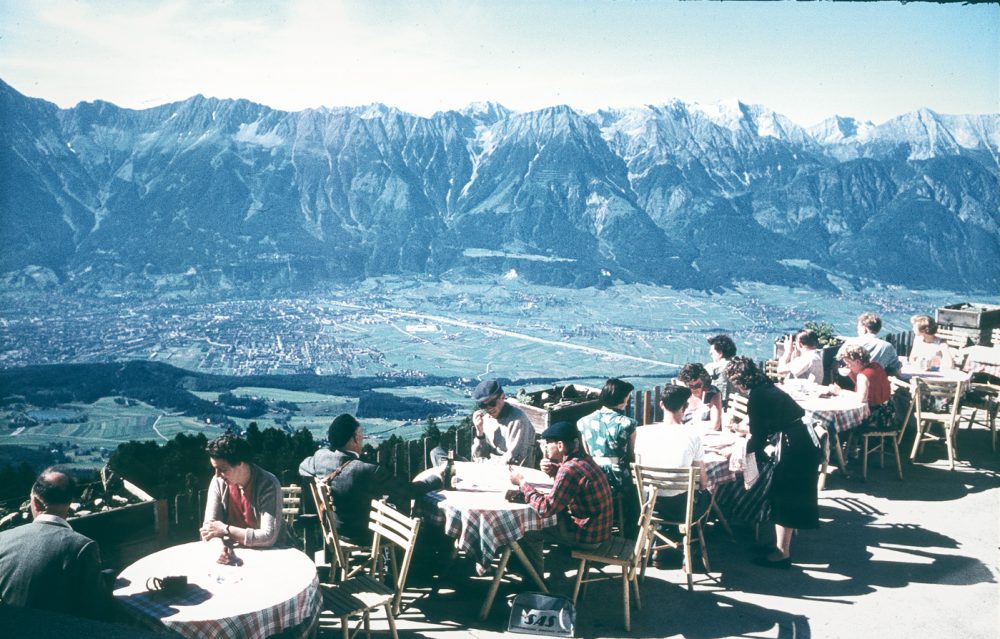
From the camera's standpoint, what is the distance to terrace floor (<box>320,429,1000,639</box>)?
16.2 feet

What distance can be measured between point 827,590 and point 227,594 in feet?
14.2

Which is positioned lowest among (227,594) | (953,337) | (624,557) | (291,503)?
(624,557)

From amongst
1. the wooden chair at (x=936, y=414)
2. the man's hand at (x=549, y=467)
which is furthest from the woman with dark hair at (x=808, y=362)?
the man's hand at (x=549, y=467)

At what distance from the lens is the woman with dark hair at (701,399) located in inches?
277

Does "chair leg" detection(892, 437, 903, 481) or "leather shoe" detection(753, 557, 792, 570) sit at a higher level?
"chair leg" detection(892, 437, 903, 481)

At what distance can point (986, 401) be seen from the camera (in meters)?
9.11

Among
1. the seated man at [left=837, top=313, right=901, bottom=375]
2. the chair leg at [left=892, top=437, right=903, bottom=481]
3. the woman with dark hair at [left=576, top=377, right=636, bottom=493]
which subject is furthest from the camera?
the seated man at [left=837, top=313, right=901, bottom=375]

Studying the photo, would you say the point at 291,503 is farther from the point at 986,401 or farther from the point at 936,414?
the point at 986,401

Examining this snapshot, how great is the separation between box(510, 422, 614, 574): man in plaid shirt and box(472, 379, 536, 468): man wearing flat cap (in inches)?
45.8

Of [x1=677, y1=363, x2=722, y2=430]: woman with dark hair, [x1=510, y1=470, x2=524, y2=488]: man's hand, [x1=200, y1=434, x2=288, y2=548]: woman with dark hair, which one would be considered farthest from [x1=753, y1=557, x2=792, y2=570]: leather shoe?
[x1=200, y1=434, x2=288, y2=548]: woman with dark hair

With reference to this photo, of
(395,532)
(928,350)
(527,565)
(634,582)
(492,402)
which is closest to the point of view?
(395,532)

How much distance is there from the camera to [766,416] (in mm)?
5832

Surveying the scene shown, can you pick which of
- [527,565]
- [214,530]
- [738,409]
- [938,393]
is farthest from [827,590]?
[214,530]

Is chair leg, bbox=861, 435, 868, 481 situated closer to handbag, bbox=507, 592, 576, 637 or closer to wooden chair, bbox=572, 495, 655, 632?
wooden chair, bbox=572, 495, 655, 632
